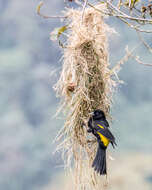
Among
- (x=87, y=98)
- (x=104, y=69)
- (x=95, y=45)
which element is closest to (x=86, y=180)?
(x=87, y=98)

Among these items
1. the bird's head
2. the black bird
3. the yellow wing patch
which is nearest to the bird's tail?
the black bird

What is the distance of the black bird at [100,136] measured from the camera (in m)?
3.04

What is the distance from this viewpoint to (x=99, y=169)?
119 inches

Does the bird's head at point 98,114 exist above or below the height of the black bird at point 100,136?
above

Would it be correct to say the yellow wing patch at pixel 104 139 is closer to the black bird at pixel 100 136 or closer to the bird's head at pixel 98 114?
the black bird at pixel 100 136

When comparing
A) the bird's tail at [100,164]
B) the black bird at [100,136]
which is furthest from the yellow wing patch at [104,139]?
the bird's tail at [100,164]

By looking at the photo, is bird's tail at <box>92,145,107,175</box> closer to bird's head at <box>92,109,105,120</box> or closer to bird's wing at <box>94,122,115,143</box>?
bird's wing at <box>94,122,115,143</box>

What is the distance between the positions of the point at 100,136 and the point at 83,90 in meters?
0.46

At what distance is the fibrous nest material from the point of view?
322cm

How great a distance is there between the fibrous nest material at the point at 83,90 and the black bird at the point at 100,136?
0.09 m

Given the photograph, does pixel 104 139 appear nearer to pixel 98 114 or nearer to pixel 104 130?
pixel 104 130

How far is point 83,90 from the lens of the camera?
322cm

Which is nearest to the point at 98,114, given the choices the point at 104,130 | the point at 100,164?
the point at 104,130

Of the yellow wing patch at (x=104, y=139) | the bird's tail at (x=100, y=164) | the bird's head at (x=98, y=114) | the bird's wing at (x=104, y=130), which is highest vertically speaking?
the bird's head at (x=98, y=114)
